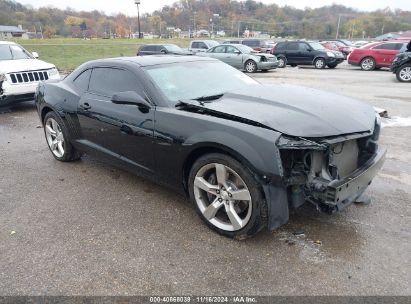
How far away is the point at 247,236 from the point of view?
294 cm

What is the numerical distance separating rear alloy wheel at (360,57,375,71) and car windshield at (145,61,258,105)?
1611 centimetres

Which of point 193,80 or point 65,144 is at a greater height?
point 193,80

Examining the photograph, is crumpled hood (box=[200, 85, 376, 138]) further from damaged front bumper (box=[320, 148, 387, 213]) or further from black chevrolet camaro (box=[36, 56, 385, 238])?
damaged front bumper (box=[320, 148, 387, 213])

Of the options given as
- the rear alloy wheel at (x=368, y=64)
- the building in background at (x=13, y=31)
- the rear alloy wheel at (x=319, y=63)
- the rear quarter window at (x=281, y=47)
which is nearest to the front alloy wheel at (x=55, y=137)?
the rear alloy wheel at (x=319, y=63)

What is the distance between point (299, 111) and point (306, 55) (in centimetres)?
1792

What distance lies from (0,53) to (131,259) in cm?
848

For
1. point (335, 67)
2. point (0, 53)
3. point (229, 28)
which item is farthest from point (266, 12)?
point (0, 53)

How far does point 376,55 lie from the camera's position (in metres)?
17.6

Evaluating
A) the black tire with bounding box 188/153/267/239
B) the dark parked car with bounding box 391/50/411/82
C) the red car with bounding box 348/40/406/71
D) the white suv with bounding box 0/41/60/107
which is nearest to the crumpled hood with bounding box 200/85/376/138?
the black tire with bounding box 188/153/267/239

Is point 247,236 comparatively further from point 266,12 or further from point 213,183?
point 266,12

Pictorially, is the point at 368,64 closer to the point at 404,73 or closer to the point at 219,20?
the point at 404,73

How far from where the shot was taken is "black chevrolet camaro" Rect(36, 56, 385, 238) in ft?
8.82

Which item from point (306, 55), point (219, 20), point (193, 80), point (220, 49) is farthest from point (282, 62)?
point (219, 20)

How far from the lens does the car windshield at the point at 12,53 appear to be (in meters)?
8.95
